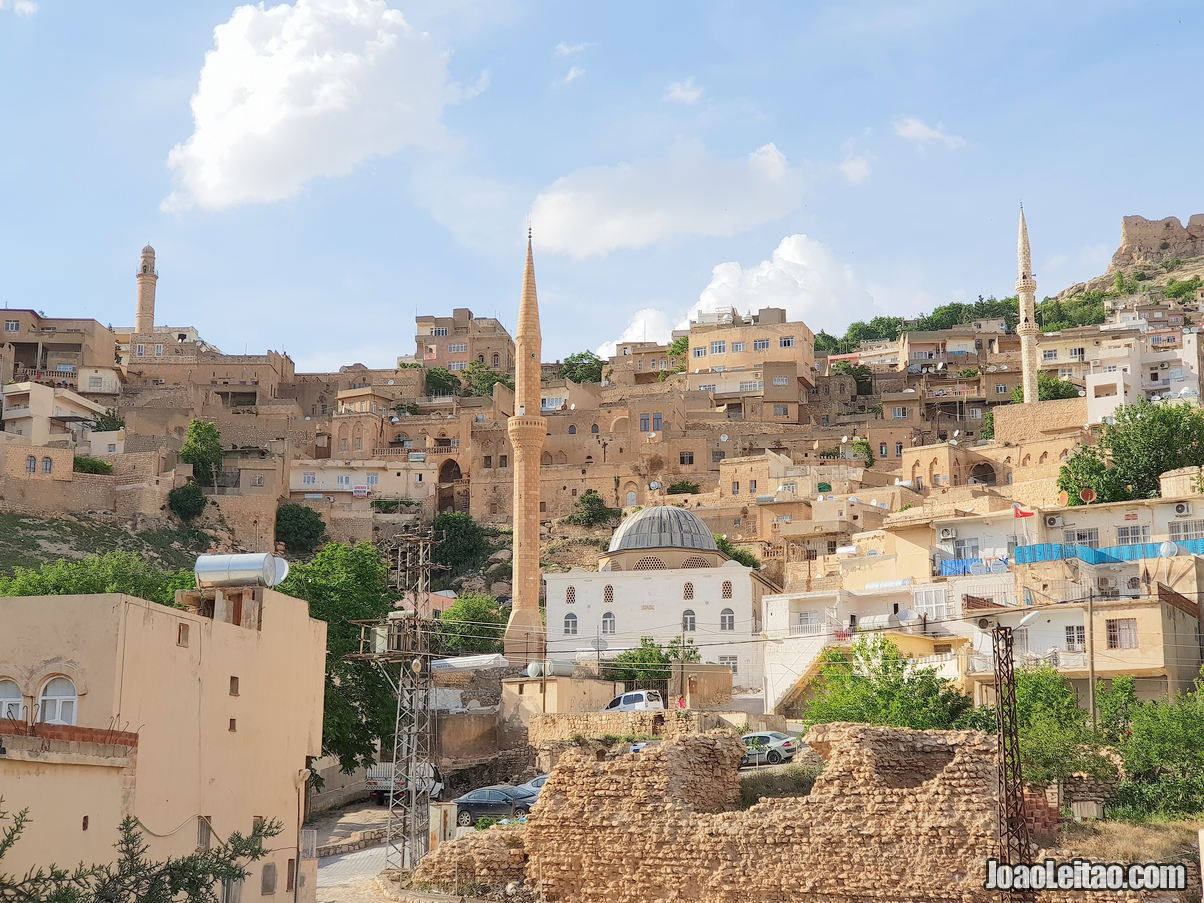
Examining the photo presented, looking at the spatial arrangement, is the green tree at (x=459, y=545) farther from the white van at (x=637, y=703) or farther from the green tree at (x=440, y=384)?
the white van at (x=637, y=703)

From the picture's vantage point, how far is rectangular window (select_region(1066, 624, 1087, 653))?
29734 mm

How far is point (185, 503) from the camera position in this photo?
2469 inches

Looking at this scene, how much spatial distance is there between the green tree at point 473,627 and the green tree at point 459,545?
12903mm

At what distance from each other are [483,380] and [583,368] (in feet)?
23.6

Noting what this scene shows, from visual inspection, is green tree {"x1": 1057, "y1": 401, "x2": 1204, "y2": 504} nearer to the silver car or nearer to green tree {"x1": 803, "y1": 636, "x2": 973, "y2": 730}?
green tree {"x1": 803, "y1": 636, "x2": 973, "y2": 730}

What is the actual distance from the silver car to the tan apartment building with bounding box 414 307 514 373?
65616 millimetres

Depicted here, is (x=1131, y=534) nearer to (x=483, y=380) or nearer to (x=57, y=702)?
(x=57, y=702)

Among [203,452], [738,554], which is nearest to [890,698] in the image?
[738,554]

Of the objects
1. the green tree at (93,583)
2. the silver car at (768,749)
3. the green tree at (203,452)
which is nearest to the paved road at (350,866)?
the silver car at (768,749)

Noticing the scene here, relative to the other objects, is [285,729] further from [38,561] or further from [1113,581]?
[38,561]

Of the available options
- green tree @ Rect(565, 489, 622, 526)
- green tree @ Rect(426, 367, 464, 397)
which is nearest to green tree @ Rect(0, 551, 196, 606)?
green tree @ Rect(565, 489, 622, 526)

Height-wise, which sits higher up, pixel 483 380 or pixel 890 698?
pixel 483 380

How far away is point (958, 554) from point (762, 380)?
38.2m

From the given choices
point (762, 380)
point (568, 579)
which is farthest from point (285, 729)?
point (762, 380)
